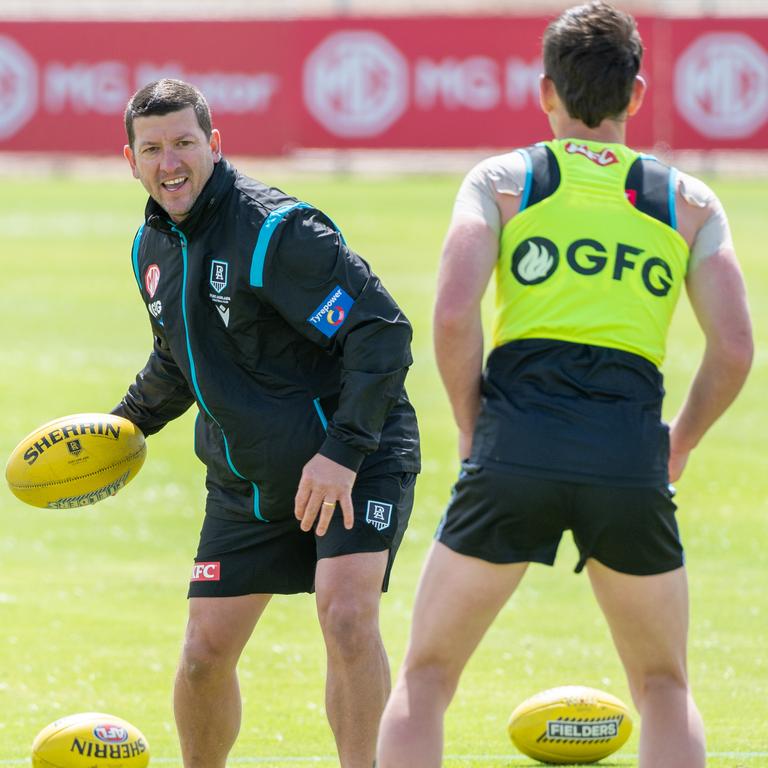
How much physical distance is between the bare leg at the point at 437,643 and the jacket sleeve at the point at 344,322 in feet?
2.44

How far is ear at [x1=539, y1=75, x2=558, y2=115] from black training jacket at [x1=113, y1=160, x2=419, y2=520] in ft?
3.05

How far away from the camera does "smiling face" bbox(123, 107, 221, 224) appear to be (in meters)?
5.20

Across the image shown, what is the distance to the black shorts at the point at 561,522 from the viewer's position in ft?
14.1

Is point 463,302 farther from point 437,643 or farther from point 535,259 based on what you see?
point 437,643

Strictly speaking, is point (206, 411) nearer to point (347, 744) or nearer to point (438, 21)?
point (347, 744)

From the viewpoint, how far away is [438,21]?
1187 inches

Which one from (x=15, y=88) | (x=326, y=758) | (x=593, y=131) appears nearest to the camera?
(x=593, y=131)

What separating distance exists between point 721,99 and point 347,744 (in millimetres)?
25802

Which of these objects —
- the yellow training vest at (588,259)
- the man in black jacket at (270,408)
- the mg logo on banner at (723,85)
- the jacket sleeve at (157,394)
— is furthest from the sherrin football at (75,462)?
the mg logo on banner at (723,85)

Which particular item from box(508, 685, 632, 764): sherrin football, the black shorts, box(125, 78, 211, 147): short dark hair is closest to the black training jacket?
box(125, 78, 211, 147): short dark hair

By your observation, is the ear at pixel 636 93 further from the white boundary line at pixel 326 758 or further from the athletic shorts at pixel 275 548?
the white boundary line at pixel 326 758

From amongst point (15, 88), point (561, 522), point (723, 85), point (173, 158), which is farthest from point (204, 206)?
point (15, 88)

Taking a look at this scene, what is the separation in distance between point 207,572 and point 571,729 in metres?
1.53

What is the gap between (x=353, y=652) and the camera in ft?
16.5
